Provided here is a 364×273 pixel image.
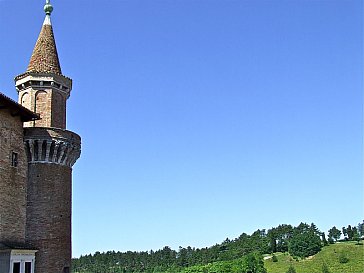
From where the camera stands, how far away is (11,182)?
2270 centimetres

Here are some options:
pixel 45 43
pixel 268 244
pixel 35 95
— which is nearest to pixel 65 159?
pixel 35 95

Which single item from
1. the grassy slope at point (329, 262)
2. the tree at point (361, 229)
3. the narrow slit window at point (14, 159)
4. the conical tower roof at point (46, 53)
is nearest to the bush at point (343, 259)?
the grassy slope at point (329, 262)

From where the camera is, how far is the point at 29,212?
23.6 meters

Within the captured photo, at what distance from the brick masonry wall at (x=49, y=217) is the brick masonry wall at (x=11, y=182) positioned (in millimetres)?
410

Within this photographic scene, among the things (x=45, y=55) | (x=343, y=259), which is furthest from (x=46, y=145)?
(x=343, y=259)

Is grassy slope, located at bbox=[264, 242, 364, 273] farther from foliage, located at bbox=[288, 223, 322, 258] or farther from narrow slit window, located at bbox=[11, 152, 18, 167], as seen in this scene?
narrow slit window, located at bbox=[11, 152, 18, 167]

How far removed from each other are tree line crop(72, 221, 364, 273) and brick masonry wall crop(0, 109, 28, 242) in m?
108

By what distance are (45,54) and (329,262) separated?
100921 millimetres

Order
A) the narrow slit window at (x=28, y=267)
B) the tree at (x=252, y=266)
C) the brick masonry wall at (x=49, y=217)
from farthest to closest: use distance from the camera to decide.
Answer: the tree at (x=252, y=266), the brick masonry wall at (x=49, y=217), the narrow slit window at (x=28, y=267)

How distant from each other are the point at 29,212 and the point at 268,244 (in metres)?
124

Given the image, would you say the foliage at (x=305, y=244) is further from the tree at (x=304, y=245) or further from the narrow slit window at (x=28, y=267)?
the narrow slit window at (x=28, y=267)

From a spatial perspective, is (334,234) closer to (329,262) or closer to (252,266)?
(329,262)

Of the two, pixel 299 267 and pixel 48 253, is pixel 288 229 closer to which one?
pixel 299 267

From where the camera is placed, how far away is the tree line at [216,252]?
434 ft
